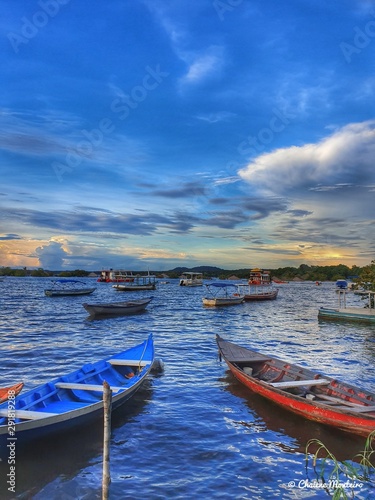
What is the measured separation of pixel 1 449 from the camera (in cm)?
906

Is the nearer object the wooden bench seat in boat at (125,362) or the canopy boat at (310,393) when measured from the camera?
the canopy boat at (310,393)

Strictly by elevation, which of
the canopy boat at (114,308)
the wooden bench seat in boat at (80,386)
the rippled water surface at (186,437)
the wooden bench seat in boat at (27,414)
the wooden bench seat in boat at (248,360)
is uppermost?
the wooden bench seat in boat at (27,414)

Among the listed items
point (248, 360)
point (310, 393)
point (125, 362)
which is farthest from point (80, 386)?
point (310, 393)

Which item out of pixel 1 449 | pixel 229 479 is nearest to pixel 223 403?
pixel 229 479

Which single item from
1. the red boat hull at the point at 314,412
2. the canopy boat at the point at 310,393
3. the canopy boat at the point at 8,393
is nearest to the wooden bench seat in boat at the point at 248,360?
the canopy boat at the point at 310,393

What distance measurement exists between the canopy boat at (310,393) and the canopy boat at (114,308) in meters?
25.7

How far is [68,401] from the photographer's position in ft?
38.2

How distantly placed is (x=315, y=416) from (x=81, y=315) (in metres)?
37.0

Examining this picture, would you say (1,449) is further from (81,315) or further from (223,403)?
(81,315)

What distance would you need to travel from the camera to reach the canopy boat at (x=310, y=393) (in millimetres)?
11062

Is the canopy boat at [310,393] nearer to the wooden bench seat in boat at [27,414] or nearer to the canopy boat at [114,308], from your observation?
the wooden bench seat in boat at [27,414]

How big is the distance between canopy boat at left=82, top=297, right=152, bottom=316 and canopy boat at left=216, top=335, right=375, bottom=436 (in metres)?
25.7

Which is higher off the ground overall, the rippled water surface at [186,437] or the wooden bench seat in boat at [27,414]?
the wooden bench seat in boat at [27,414]

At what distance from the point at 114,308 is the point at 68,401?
3211 cm
